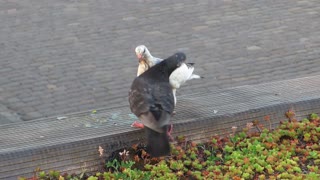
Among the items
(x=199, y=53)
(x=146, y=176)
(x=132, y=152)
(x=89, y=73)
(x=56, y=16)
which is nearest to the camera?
(x=146, y=176)

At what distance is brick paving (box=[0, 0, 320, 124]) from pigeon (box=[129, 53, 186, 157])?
2.16m

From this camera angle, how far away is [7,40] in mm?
9859

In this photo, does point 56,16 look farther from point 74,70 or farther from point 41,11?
point 74,70

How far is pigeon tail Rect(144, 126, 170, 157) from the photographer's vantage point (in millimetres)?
4941

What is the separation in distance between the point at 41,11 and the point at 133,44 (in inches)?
88.6

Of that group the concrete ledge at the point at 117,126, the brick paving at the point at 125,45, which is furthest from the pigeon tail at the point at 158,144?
the brick paving at the point at 125,45

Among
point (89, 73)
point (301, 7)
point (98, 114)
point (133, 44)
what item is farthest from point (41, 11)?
point (98, 114)

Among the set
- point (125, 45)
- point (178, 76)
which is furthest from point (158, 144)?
point (125, 45)

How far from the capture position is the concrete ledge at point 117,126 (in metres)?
5.13

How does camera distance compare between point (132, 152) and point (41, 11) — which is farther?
point (41, 11)

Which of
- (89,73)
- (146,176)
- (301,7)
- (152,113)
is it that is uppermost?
(301,7)

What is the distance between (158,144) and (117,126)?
0.82 meters

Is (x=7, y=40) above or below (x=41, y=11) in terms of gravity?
below

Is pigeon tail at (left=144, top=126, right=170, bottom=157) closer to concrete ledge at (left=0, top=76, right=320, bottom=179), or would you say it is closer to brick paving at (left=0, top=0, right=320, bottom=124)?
concrete ledge at (left=0, top=76, right=320, bottom=179)
